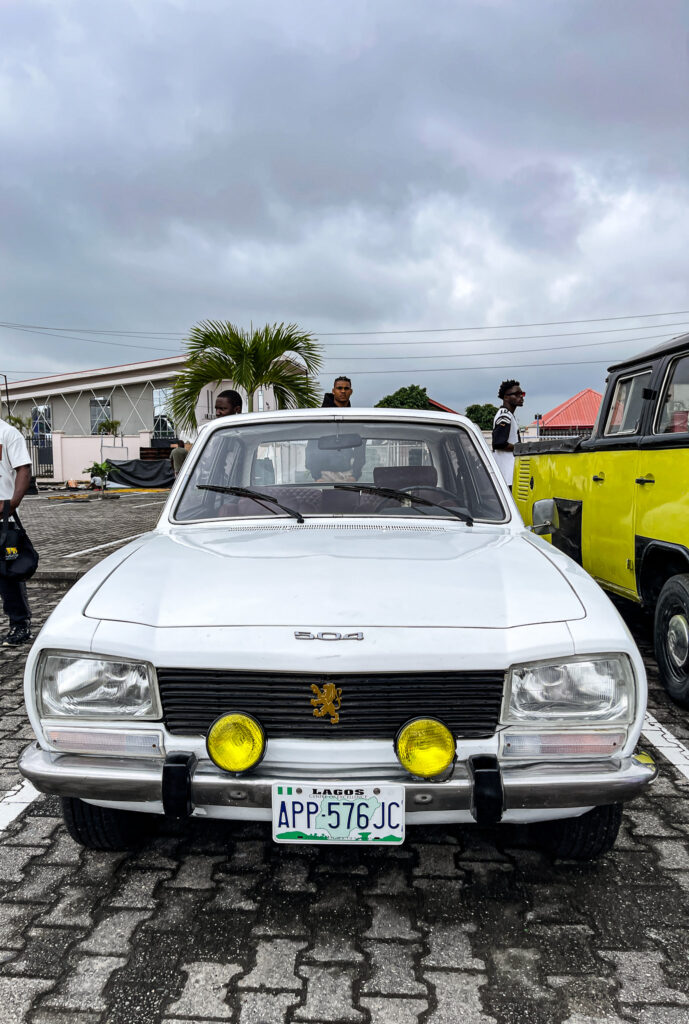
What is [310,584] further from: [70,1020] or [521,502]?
[521,502]

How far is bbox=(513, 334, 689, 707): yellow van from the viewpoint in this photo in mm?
4059

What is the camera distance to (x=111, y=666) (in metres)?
2.08

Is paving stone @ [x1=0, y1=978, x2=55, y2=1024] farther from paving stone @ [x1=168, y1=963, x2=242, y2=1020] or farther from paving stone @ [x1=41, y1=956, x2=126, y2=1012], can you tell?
paving stone @ [x1=168, y1=963, x2=242, y2=1020]

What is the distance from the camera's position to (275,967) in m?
2.04

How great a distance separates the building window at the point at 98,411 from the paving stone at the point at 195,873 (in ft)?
128

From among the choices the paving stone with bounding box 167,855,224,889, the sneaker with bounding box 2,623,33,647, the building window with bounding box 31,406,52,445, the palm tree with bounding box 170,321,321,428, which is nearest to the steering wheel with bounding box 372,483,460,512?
the paving stone with bounding box 167,855,224,889

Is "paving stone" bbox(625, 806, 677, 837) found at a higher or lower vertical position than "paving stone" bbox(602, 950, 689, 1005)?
lower

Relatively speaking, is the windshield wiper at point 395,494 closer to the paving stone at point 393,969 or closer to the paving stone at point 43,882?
the paving stone at point 393,969

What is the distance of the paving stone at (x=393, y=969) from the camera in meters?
1.96

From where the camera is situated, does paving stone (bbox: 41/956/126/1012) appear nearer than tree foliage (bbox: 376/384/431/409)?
Yes

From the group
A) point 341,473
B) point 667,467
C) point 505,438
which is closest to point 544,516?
point 341,473

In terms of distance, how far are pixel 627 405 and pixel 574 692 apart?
3.56 m

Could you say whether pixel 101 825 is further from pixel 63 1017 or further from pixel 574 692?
pixel 574 692

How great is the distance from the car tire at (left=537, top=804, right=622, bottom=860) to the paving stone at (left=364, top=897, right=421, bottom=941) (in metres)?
0.57
